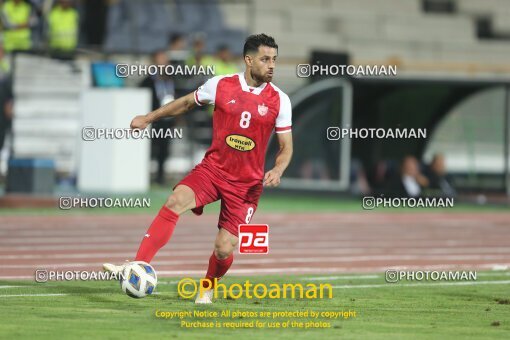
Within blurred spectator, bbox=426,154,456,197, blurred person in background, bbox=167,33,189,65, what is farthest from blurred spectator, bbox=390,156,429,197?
blurred person in background, bbox=167,33,189,65

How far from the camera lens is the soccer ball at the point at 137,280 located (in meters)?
8.56

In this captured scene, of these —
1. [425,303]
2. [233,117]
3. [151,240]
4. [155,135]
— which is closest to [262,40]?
[233,117]

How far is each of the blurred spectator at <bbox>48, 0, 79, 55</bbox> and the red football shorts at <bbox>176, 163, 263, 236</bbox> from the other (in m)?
16.8

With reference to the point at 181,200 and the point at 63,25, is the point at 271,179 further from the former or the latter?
the point at 63,25

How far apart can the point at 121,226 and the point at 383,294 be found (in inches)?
307

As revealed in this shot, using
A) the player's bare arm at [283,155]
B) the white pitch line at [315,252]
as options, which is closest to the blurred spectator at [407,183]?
the white pitch line at [315,252]

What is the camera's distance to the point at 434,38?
1348 inches

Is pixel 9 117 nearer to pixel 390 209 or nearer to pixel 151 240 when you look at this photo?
pixel 390 209

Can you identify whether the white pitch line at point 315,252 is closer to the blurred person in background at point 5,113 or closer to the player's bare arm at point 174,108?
the player's bare arm at point 174,108

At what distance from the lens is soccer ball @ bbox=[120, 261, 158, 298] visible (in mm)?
8562

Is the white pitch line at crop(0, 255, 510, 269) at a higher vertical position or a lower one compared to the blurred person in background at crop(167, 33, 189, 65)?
lower

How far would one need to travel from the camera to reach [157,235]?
29.0 feet

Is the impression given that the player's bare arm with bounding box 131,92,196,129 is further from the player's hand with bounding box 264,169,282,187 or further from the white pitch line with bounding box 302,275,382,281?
the white pitch line with bounding box 302,275,382,281

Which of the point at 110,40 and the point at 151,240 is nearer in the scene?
the point at 151,240
